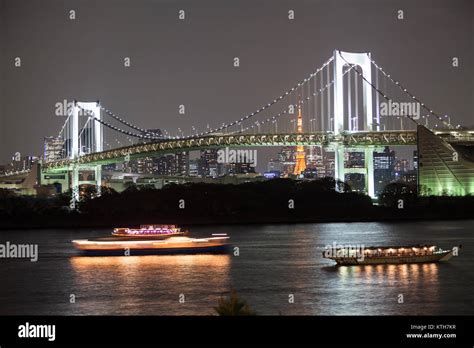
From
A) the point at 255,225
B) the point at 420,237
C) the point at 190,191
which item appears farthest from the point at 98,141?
the point at 420,237

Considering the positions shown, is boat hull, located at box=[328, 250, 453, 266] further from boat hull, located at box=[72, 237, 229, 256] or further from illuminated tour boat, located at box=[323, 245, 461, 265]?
boat hull, located at box=[72, 237, 229, 256]

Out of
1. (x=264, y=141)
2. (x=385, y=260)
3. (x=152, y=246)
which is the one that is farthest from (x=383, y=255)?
(x=264, y=141)

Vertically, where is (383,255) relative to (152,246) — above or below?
below

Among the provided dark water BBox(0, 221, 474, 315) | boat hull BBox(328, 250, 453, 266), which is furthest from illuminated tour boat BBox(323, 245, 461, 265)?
dark water BBox(0, 221, 474, 315)

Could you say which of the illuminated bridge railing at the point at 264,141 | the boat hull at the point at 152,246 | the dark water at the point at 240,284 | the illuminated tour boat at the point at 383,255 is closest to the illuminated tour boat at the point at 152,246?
the boat hull at the point at 152,246

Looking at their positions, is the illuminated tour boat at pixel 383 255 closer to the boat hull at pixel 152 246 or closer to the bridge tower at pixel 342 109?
the boat hull at pixel 152 246

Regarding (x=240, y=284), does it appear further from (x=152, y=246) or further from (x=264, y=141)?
(x=264, y=141)

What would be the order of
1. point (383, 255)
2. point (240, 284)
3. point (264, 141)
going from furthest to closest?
point (264, 141) < point (383, 255) < point (240, 284)

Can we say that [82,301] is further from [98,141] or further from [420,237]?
[98,141]

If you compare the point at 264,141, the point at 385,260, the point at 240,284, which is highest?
the point at 264,141
